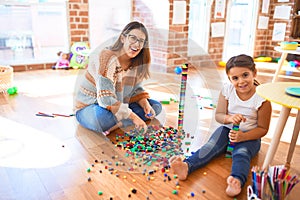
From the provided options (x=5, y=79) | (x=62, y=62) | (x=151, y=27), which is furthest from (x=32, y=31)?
(x=151, y=27)

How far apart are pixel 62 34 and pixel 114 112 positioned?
1.88 meters

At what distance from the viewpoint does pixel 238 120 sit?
3.55 ft

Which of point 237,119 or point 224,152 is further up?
point 237,119

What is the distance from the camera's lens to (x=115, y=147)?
1228mm

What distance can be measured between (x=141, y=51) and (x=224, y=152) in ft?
1.87

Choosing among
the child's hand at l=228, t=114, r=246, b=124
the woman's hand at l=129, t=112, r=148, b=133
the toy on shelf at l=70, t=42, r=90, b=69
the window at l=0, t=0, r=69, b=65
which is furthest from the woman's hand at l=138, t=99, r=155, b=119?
the window at l=0, t=0, r=69, b=65

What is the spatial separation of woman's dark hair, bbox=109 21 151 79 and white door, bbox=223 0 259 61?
7.33 feet

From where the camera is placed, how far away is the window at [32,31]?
2627mm

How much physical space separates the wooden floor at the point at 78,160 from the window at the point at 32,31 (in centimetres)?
101

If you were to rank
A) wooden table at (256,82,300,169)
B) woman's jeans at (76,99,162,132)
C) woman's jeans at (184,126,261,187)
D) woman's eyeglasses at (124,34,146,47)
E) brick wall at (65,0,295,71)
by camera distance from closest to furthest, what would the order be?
1. wooden table at (256,82,300,169)
2. woman's jeans at (184,126,261,187)
3. woman's eyeglasses at (124,34,146,47)
4. woman's jeans at (76,99,162,132)
5. brick wall at (65,0,295,71)

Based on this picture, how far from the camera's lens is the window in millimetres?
2627

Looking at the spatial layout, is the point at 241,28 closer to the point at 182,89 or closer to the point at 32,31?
the point at 32,31

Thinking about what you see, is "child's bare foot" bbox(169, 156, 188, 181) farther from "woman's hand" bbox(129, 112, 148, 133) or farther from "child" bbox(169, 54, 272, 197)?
"woman's hand" bbox(129, 112, 148, 133)

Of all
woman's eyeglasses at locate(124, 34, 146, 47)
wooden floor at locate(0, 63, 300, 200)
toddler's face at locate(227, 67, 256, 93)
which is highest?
woman's eyeglasses at locate(124, 34, 146, 47)
